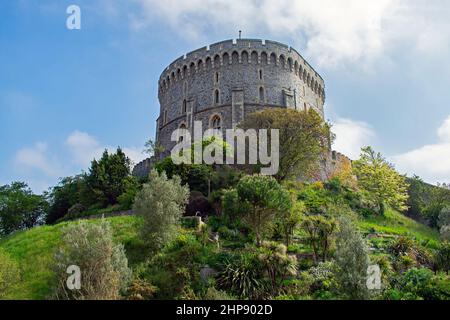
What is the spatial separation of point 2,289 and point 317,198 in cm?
1979

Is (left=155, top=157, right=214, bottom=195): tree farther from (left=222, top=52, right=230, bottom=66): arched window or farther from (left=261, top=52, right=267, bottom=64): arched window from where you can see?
(left=261, top=52, right=267, bottom=64): arched window

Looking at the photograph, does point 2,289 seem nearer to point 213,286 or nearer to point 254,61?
point 213,286

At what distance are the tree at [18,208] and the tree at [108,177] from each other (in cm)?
882

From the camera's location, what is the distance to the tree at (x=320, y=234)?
1952 cm

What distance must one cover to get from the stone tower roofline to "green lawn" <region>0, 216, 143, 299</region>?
22956mm

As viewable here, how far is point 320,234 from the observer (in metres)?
19.8

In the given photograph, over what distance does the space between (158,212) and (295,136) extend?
47.7ft

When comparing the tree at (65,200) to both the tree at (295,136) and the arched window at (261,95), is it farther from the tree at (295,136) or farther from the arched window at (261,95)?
the arched window at (261,95)

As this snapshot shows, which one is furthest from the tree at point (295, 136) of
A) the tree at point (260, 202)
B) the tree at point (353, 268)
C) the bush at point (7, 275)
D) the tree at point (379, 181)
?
the bush at point (7, 275)

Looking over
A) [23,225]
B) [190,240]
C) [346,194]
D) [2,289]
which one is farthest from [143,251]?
[23,225]

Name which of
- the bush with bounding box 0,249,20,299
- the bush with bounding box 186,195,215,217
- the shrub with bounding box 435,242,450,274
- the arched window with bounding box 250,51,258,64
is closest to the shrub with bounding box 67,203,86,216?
the bush with bounding box 186,195,215,217

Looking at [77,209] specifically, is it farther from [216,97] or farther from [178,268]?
[178,268]
